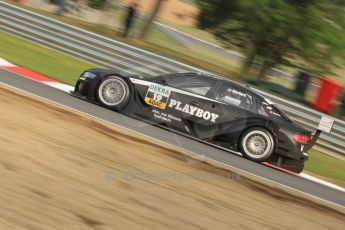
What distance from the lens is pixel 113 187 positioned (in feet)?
20.2

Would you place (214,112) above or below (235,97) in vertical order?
below

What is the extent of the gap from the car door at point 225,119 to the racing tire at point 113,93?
136cm

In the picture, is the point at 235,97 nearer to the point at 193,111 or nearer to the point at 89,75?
the point at 193,111

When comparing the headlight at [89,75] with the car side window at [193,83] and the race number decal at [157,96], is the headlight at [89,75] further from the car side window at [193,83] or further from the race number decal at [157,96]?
the car side window at [193,83]

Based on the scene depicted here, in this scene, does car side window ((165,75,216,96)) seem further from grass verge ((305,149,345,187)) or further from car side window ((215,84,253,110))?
grass verge ((305,149,345,187))

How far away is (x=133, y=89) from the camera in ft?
34.3

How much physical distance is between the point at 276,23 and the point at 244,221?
15256 millimetres

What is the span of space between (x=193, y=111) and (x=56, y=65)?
617cm

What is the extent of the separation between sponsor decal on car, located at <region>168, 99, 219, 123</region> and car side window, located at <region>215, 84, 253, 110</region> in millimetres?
337

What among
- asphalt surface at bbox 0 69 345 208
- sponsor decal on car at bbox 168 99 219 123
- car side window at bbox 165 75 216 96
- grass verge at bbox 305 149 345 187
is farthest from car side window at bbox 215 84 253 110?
grass verge at bbox 305 149 345 187

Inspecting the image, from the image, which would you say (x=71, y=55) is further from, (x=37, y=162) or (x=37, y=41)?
(x=37, y=162)

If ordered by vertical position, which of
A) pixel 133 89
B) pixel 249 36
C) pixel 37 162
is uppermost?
pixel 249 36

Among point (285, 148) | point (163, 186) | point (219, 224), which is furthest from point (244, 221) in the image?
point (285, 148)

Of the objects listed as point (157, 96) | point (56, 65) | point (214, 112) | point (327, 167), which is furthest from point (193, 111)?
point (56, 65)
